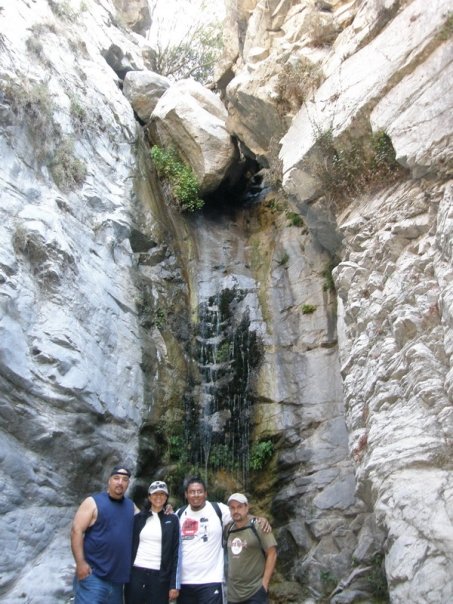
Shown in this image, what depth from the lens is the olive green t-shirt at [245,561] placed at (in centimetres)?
507

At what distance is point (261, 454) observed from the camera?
966 cm

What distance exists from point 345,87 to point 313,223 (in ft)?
7.68

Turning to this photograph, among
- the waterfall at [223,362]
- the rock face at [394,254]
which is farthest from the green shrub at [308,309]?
the rock face at [394,254]

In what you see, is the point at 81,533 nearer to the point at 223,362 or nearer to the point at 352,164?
the point at 223,362

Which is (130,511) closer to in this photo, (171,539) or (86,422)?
(171,539)

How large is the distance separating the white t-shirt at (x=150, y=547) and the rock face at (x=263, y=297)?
2.05 metres

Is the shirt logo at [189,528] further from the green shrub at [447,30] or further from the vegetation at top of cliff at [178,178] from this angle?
the vegetation at top of cliff at [178,178]

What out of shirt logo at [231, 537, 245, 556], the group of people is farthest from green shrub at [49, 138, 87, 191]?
shirt logo at [231, 537, 245, 556]

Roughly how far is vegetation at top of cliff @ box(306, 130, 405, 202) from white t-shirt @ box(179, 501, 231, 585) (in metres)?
5.34

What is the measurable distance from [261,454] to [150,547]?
4.83 m

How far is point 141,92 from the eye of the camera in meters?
15.6

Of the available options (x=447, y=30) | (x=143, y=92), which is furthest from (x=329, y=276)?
(x=143, y=92)

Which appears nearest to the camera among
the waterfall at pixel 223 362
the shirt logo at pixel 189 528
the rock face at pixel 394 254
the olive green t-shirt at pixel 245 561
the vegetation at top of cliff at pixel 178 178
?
the rock face at pixel 394 254

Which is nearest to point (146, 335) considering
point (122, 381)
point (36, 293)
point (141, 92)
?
point (122, 381)
